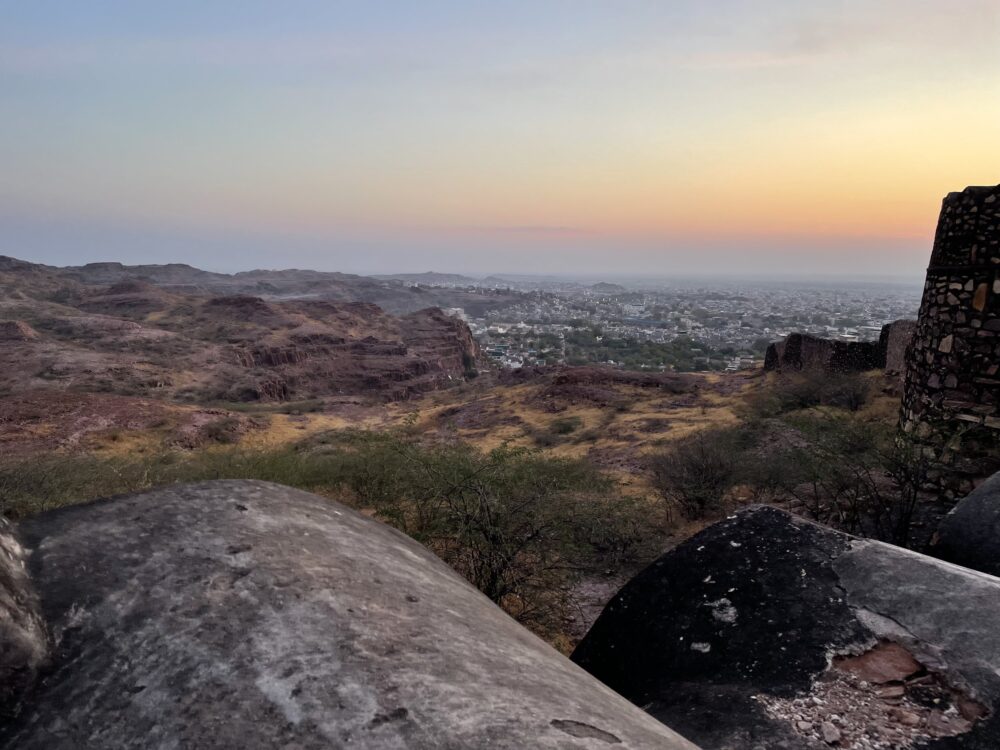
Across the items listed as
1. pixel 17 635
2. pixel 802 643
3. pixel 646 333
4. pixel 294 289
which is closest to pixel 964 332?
pixel 802 643

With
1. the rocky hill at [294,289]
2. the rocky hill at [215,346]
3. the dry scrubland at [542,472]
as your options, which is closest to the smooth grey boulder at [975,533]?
the dry scrubland at [542,472]

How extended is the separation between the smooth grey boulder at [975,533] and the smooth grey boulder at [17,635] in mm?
6339

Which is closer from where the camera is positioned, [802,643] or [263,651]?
[263,651]

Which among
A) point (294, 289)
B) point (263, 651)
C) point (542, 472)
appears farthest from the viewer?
point (294, 289)

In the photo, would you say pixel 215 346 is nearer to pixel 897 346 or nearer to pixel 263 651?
pixel 897 346

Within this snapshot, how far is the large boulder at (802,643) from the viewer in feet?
10.9

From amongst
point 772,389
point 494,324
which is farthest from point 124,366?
point 494,324

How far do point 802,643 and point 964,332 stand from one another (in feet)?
19.0

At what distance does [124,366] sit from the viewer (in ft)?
118

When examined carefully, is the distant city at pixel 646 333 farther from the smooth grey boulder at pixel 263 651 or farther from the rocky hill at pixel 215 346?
the smooth grey boulder at pixel 263 651

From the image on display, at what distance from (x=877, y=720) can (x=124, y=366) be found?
134 feet

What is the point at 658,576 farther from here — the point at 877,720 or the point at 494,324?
the point at 494,324

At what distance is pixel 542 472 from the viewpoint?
10.3 meters

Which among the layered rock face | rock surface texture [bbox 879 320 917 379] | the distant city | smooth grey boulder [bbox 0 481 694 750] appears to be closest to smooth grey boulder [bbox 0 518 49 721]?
smooth grey boulder [bbox 0 481 694 750]
